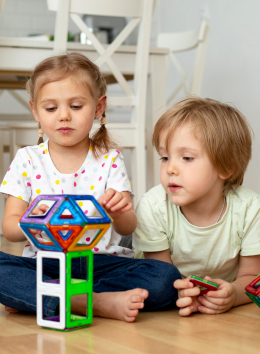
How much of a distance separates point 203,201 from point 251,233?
5.4 inches

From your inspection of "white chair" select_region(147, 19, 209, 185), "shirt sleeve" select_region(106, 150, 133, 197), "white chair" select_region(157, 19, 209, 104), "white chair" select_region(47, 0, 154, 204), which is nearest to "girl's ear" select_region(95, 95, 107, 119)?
"shirt sleeve" select_region(106, 150, 133, 197)

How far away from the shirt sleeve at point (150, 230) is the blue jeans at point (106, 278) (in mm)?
Result: 66

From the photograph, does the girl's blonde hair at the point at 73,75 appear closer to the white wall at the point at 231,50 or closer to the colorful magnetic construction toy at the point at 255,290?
the colorful magnetic construction toy at the point at 255,290

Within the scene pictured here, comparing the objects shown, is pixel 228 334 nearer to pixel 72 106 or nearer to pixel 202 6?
pixel 72 106

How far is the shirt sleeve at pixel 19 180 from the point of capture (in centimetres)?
116

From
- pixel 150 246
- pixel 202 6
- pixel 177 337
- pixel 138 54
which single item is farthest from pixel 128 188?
pixel 202 6

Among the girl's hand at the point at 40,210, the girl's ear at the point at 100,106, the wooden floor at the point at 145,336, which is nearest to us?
the wooden floor at the point at 145,336

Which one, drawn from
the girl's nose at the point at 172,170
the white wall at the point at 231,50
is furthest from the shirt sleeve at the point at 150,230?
the white wall at the point at 231,50

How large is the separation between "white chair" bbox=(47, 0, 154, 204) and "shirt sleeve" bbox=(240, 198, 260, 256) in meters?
0.87

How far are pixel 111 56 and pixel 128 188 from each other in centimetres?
102

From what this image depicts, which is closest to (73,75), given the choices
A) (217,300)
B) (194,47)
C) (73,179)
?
(73,179)

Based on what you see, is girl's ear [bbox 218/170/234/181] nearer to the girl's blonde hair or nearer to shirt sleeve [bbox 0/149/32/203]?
the girl's blonde hair

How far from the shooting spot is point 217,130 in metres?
1.13

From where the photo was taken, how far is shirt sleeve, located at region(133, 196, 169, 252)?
3.83 ft
